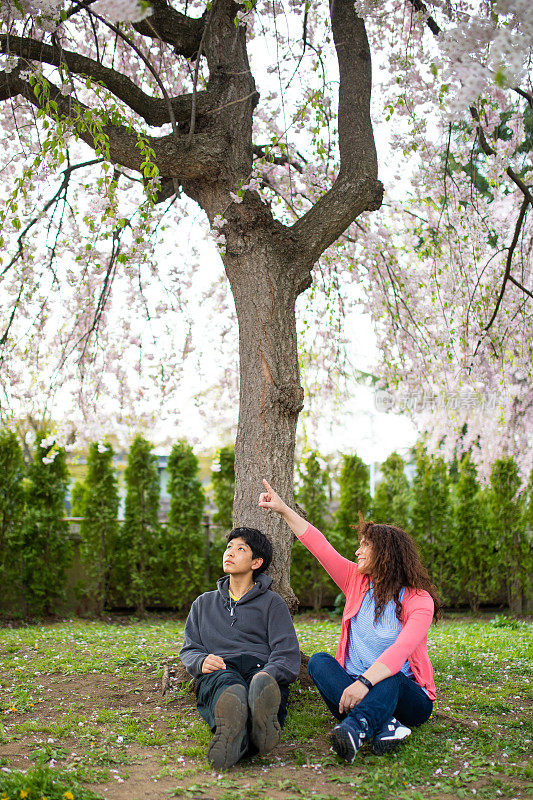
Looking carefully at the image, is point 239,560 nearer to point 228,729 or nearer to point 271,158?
point 228,729

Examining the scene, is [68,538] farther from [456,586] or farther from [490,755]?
[490,755]

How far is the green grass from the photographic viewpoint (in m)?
2.04

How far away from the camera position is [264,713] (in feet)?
7.34

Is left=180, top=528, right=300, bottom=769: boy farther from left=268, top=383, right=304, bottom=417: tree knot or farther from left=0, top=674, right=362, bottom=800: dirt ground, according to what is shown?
left=268, top=383, right=304, bottom=417: tree knot

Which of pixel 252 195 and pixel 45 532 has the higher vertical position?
pixel 252 195

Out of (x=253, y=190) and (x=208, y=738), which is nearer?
(x=208, y=738)

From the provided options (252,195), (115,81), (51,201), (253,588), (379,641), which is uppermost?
(115,81)

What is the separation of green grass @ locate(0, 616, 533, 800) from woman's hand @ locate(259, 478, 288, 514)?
84 cm

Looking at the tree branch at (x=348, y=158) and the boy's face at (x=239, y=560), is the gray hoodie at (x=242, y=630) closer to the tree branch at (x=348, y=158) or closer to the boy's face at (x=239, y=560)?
the boy's face at (x=239, y=560)

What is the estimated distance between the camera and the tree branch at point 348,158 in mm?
3516

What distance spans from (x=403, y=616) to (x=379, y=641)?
13cm

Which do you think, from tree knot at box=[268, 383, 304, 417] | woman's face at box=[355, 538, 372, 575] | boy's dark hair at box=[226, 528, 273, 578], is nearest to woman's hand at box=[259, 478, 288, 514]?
boy's dark hair at box=[226, 528, 273, 578]

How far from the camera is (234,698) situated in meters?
2.20

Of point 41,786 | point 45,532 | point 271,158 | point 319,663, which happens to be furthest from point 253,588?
point 45,532
